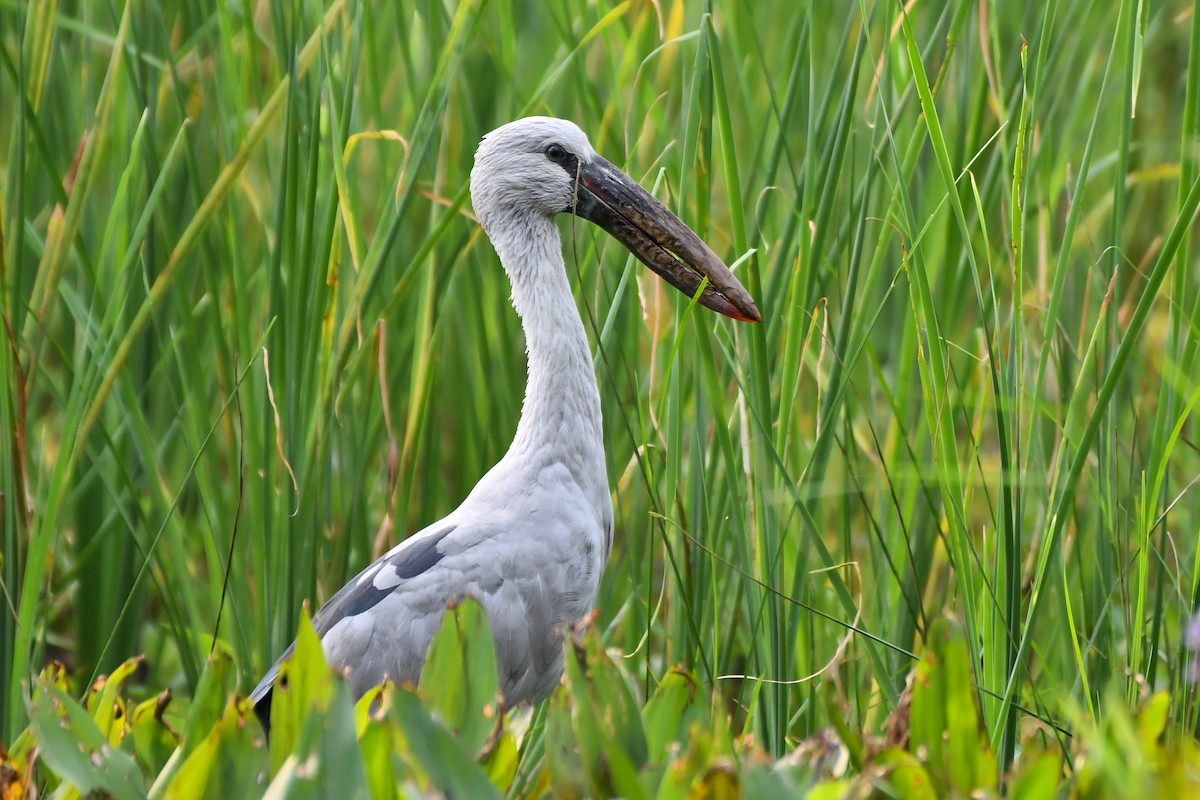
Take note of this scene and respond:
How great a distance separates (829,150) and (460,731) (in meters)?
0.93

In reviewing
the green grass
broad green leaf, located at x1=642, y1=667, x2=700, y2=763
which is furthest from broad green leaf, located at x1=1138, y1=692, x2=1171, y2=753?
broad green leaf, located at x1=642, y1=667, x2=700, y2=763

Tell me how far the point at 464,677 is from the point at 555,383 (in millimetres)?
739

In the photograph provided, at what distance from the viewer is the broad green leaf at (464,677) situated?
1.46 metres

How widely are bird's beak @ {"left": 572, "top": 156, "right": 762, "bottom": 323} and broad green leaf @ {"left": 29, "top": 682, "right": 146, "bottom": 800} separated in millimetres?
1060

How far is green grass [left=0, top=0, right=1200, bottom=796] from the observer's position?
1.69 metres

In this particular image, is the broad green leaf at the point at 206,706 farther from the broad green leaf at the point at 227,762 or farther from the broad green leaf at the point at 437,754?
the broad green leaf at the point at 437,754

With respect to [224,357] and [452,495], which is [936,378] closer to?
[224,357]

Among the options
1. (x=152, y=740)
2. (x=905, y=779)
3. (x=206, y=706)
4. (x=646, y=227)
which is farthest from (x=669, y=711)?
(x=646, y=227)

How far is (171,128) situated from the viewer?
2719 millimetres

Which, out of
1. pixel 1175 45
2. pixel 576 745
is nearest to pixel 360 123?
pixel 576 745

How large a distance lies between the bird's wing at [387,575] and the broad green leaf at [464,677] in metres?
0.60

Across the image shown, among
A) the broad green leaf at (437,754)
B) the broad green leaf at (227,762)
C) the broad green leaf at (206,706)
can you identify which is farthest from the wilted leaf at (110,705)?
the broad green leaf at (437,754)

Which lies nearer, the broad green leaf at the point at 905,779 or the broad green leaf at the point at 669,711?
the broad green leaf at the point at 905,779

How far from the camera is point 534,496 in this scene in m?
2.08
